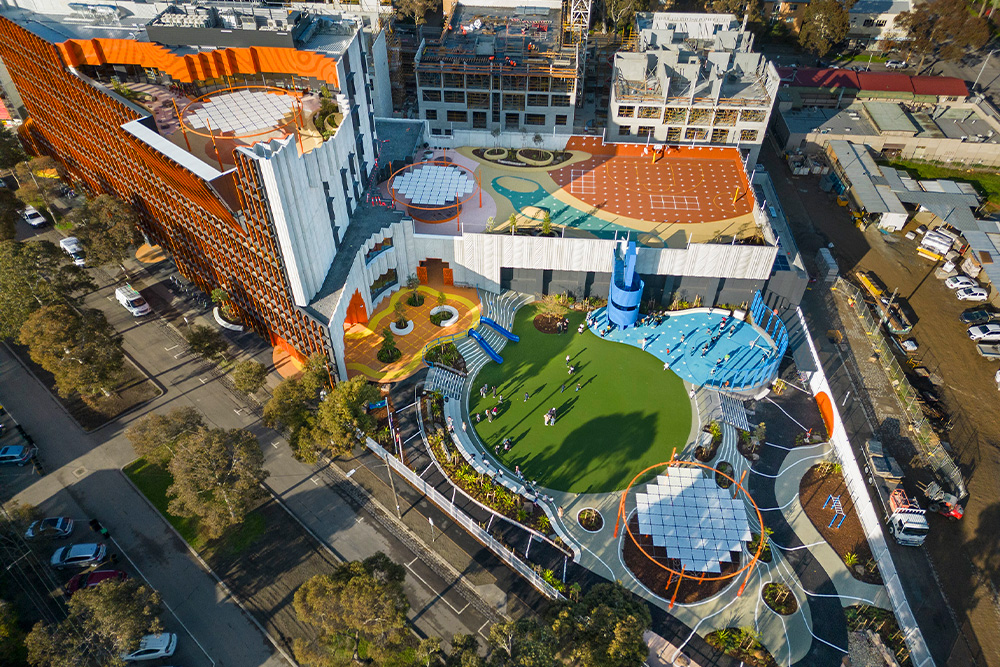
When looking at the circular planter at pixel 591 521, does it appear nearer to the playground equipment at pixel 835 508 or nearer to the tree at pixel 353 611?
→ the tree at pixel 353 611

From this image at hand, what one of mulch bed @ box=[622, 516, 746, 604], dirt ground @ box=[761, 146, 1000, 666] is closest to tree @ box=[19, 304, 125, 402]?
mulch bed @ box=[622, 516, 746, 604]

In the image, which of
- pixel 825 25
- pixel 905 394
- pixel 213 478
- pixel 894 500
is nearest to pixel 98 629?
pixel 213 478

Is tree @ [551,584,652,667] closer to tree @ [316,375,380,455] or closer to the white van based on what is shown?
tree @ [316,375,380,455]

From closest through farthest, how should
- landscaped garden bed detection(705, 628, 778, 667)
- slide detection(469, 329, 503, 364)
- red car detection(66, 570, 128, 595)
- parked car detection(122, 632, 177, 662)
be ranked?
parked car detection(122, 632, 177, 662), landscaped garden bed detection(705, 628, 778, 667), red car detection(66, 570, 128, 595), slide detection(469, 329, 503, 364)

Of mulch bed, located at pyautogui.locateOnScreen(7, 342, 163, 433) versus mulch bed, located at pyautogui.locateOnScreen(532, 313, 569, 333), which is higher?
mulch bed, located at pyautogui.locateOnScreen(532, 313, 569, 333)

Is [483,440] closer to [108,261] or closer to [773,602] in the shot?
[773,602]

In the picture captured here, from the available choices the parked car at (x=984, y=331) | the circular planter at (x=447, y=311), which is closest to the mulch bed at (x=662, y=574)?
the circular planter at (x=447, y=311)

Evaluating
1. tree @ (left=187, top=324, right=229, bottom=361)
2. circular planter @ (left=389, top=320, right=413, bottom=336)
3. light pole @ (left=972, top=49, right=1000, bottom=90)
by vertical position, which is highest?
light pole @ (left=972, top=49, right=1000, bottom=90)
